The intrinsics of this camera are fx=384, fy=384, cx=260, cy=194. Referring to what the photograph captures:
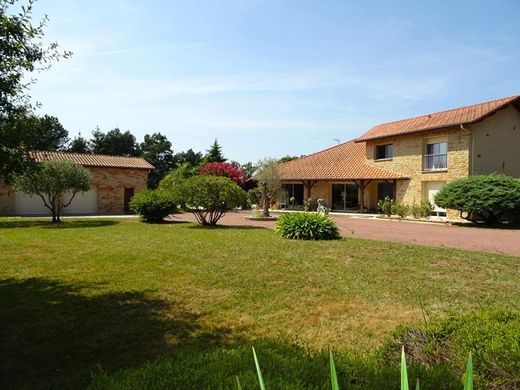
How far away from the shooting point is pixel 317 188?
31.0 m

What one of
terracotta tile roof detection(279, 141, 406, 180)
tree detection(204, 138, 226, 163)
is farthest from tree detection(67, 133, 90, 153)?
terracotta tile roof detection(279, 141, 406, 180)

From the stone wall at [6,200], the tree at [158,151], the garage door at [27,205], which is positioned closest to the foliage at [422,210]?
the garage door at [27,205]

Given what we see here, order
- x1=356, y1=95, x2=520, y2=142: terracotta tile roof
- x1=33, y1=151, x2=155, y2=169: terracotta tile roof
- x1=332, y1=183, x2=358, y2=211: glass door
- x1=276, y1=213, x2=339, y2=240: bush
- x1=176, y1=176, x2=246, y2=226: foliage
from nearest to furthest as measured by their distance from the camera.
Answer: x1=276, y1=213, x2=339, y2=240: bush, x1=176, y1=176, x2=246, y2=226: foliage, x1=356, y1=95, x2=520, y2=142: terracotta tile roof, x1=33, y1=151, x2=155, y2=169: terracotta tile roof, x1=332, y1=183, x2=358, y2=211: glass door

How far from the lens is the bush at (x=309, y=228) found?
12727mm

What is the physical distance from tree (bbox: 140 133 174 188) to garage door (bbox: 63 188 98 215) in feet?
95.7

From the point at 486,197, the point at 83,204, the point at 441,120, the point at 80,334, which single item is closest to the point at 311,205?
the point at 441,120

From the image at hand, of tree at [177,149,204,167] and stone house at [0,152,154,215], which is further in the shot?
tree at [177,149,204,167]

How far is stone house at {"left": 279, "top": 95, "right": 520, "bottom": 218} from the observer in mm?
22406

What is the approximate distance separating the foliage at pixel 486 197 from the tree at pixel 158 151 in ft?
149

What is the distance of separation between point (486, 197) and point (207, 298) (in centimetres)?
1696

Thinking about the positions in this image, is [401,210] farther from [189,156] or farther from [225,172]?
[189,156]

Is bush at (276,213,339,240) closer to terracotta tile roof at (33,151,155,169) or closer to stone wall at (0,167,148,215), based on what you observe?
stone wall at (0,167,148,215)

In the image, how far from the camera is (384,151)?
29062 millimetres

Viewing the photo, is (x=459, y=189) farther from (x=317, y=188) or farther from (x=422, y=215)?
(x=317, y=188)
